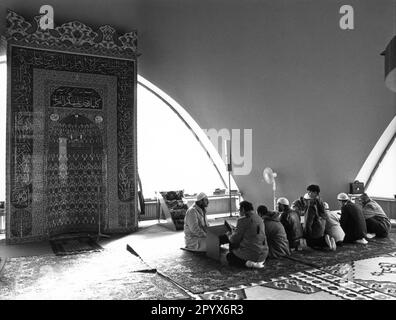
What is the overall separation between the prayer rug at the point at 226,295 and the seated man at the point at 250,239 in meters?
0.59

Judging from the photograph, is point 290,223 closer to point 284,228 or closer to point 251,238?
point 284,228

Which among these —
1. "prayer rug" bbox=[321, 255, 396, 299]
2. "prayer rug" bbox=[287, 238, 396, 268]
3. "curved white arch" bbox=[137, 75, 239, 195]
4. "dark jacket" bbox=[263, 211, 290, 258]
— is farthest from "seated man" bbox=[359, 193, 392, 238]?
"curved white arch" bbox=[137, 75, 239, 195]

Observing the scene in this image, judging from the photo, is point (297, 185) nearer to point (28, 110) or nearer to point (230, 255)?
point (230, 255)

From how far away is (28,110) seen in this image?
5141 mm

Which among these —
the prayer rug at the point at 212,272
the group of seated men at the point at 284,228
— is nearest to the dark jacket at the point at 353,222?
the group of seated men at the point at 284,228

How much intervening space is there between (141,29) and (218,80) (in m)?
1.68

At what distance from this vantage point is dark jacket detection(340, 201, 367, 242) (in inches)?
178

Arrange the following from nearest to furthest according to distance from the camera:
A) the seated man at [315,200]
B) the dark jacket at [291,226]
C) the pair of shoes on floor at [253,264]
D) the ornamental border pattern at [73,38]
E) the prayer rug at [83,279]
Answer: the prayer rug at [83,279] → the pair of shoes on floor at [253,264] → the dark jacket at [291,226] → the seated man at [315,200] → the ornamental border pattern at [73,38]

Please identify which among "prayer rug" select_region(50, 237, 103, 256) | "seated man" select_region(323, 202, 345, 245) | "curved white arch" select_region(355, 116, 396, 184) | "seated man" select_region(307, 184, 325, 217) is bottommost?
"prayer rug" select_region(50, 237, 103, 256)

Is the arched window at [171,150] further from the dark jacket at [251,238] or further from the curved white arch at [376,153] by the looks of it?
the dark jacket at [251,238]

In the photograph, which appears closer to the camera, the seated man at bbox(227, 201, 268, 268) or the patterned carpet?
the seated man at bbox(227, 201, 268, 268)

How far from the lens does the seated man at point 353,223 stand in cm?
452

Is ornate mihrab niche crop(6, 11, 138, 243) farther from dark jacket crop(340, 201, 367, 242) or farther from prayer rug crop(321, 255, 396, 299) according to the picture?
→ prayer rug crop(321, 255, 396, 299)
